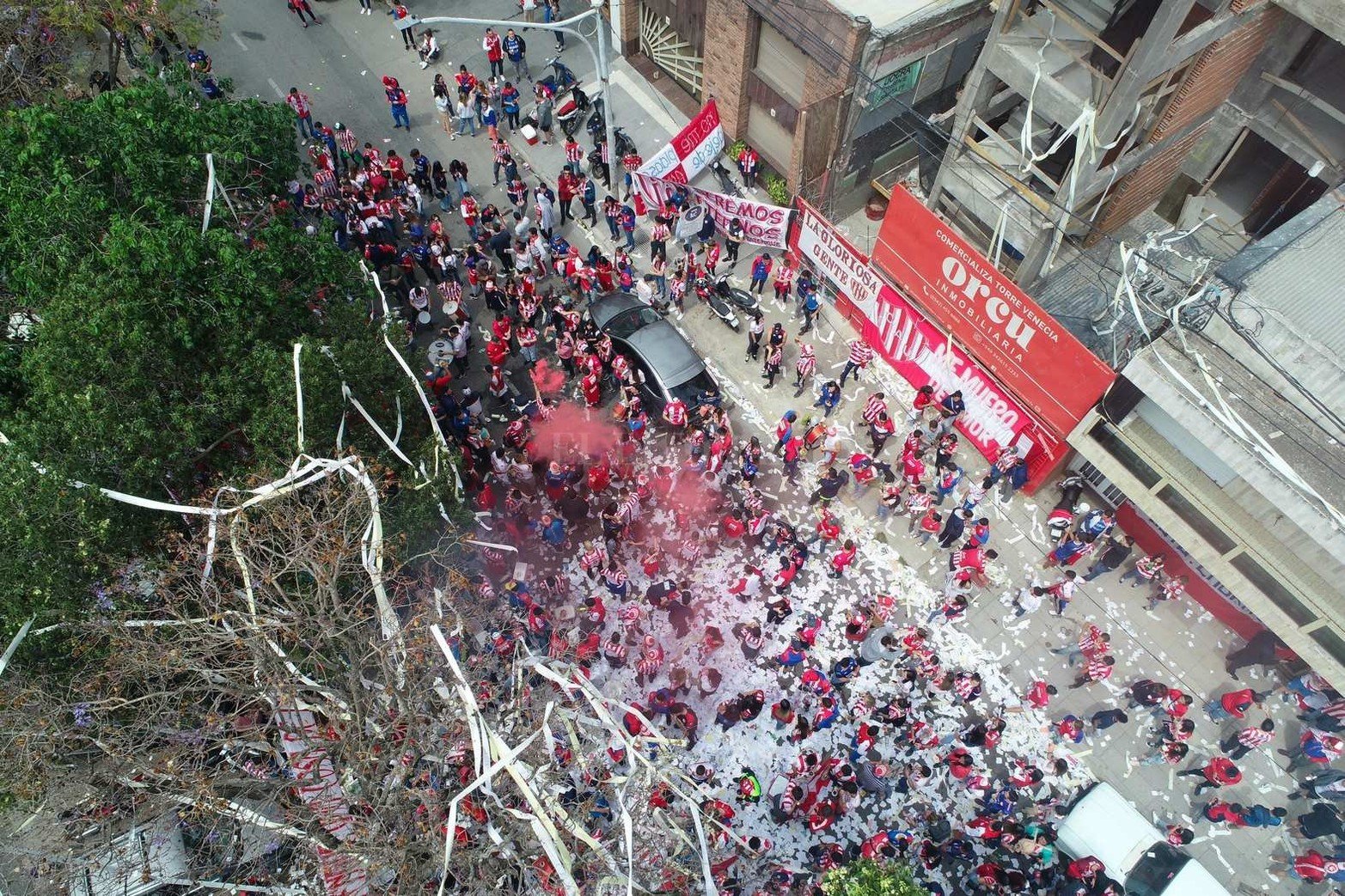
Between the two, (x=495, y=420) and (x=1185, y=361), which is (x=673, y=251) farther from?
(x=1185, y=361)

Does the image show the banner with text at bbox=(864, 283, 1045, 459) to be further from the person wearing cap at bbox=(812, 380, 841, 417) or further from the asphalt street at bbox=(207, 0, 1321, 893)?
the person wearing cap at bbox=(812, 380, 841, 417)

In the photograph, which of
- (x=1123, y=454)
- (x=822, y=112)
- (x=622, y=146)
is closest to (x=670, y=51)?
(x=622, y=146)

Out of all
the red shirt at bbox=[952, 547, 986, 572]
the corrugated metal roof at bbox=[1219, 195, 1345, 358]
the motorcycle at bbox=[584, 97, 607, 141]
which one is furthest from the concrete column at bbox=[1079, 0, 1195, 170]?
the motorcycle at bbox=[584, 97, 607, 141]

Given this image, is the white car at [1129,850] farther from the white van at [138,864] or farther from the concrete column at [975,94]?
the white van at [138,864]

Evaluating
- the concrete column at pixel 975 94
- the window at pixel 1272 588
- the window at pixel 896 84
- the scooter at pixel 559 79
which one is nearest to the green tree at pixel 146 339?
the scooter at pixel 559 79

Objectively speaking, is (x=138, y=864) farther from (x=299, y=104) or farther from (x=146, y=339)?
(x=299, y=104)
